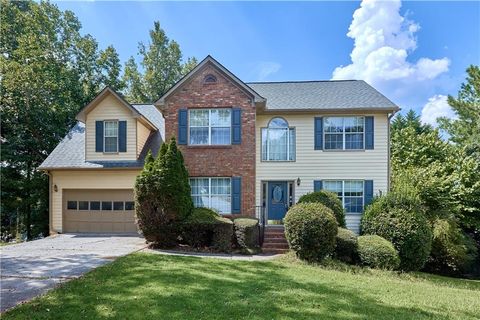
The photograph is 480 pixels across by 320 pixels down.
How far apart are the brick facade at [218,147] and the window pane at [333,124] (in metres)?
3.56

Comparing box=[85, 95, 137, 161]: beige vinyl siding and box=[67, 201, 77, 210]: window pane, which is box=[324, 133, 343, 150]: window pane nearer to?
box=[85, 95, 137, 161]: beige vinyl siding

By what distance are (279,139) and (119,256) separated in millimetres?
8657

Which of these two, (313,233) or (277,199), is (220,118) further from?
(313,233)

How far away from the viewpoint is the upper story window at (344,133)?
14.4 m

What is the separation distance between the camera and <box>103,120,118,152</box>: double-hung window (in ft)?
49.3

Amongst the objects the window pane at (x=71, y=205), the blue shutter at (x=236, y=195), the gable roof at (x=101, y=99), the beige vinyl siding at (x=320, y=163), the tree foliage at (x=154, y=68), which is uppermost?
the tree foliage at (x=154, y=68)

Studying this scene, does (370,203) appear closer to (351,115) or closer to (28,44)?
(351,115)

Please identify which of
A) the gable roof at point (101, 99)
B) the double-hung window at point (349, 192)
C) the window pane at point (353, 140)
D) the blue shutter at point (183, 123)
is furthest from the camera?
the gable roof at point (101, 99)

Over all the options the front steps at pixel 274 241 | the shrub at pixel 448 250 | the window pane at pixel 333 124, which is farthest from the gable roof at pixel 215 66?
the shrub at pixel 448 250

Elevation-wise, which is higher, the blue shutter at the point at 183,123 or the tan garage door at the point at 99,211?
the blue shutter at the point at 183,123

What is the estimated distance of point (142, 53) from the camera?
3117cm

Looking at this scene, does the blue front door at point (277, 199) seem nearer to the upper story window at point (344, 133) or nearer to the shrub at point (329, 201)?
the shrub at point (329, 201)

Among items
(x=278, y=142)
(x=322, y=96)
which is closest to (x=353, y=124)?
(x=322, y=96)

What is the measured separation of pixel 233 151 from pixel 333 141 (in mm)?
4815
